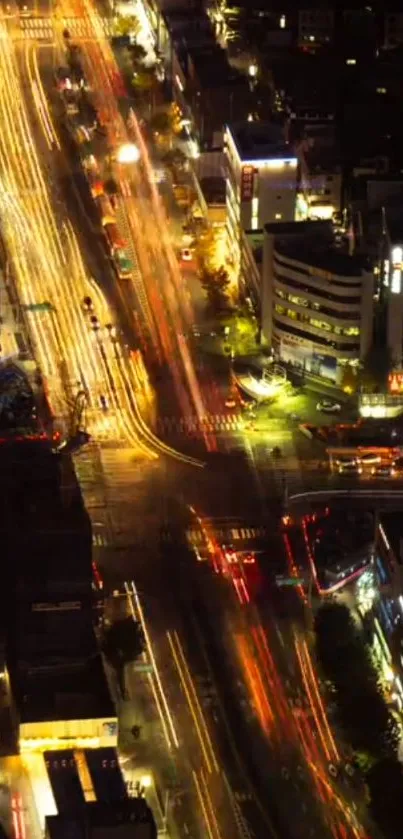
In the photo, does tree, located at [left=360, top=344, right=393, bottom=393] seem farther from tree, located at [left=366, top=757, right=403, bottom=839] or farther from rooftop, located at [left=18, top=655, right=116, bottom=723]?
tree, located at [left=366, top=757, right=403, bottom=839]

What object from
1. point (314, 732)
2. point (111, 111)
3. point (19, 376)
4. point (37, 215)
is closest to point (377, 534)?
point (314, 732)

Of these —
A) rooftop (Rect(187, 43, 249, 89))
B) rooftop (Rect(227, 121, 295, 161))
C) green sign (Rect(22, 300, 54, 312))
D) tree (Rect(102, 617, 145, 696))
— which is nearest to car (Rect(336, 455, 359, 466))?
tree (Rect(102, 617, 145, 696))

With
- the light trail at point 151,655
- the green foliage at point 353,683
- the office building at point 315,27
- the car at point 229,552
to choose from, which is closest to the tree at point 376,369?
the car at point 229,552

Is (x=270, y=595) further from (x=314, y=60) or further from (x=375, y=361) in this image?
(x=314, y=60)

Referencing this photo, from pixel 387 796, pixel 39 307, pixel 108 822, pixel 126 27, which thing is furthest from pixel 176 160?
pixel 108 822

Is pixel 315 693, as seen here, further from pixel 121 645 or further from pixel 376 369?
pixel 376 369

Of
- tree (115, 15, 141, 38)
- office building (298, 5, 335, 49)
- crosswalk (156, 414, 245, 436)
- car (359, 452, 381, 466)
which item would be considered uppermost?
tree (115, 15, 141, 38)

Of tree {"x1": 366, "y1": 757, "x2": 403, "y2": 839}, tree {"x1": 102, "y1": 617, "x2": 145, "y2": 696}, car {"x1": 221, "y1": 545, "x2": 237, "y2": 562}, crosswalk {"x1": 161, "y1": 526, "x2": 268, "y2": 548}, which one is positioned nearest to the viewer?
tree {"x1": 366, "y1": 757, "x2": 403, "y2": 839}
